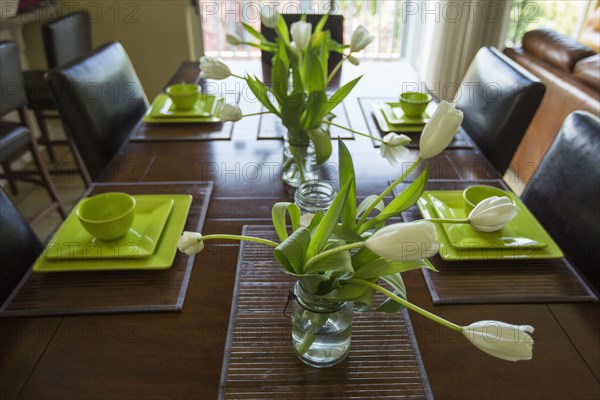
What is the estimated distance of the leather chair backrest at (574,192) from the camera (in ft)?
2.70

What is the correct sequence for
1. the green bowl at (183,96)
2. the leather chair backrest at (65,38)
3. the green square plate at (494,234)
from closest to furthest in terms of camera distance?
the green square plate at (494,234) → the green bowl at (183,96) → the leather chair backrest at (65,38)

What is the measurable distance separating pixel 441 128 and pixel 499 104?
0.87 m

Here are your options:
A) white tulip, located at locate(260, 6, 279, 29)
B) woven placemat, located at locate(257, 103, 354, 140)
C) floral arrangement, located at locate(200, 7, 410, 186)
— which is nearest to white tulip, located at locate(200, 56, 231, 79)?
floral arrangement, located at locate(200, 7, 410, 186)

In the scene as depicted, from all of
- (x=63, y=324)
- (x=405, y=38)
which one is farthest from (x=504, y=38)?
(x=63, y=324)

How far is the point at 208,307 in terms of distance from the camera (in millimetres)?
652

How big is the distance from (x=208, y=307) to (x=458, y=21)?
8.00 feet

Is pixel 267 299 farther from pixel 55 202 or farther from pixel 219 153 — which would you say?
pixel 55 202

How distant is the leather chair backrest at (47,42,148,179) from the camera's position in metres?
1.16

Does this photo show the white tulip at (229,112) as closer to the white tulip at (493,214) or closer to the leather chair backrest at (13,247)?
the leather chair backrest at (13,247)

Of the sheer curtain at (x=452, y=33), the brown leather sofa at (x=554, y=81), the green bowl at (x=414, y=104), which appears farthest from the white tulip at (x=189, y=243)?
the sheer curtain at (x=452, y=33)

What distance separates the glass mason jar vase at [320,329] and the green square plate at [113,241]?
0.31m

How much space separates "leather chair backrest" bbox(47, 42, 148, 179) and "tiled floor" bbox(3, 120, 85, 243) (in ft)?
2.54

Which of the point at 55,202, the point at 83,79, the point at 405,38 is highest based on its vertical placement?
the point at 83,79

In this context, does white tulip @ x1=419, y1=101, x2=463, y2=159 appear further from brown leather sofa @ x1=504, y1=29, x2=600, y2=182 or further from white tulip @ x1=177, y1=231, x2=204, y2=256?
brown leather sofa @ x1=504, y1=29, x2=600, y2=182
